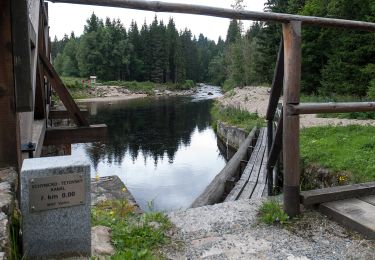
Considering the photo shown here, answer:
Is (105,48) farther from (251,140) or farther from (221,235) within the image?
(221,235)

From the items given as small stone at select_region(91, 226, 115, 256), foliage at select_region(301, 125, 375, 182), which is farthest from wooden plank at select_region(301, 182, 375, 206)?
foliage at select_region(301, 125, 375, 182)

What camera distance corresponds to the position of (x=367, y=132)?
1073 cm

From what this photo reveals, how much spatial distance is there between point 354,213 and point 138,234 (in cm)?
193

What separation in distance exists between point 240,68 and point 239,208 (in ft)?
182

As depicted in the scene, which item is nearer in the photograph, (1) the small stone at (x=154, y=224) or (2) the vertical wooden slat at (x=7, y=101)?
(2) the vertical wooden slat at (x=7, y=101)

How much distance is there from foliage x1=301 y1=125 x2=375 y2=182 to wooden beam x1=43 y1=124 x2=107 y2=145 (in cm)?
492

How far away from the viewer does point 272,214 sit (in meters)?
3.48

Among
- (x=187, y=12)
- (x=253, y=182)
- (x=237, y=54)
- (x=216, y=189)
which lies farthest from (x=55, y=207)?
(x=237, y=54)

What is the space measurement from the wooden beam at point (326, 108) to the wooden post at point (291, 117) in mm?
50

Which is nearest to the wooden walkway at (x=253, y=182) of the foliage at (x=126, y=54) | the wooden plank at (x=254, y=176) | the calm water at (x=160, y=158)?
the wooden plank at (x=254, y=176)

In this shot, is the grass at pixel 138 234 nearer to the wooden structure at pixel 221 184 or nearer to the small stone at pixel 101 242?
the small stone at pixel 101 242

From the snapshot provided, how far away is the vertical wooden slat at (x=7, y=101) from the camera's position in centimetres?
262

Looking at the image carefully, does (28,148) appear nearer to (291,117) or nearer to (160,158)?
(291,117)

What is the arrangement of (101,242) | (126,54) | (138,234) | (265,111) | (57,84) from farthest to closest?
(126,54) < (265,111) < (57,84) < (138,234) < (101,242)
